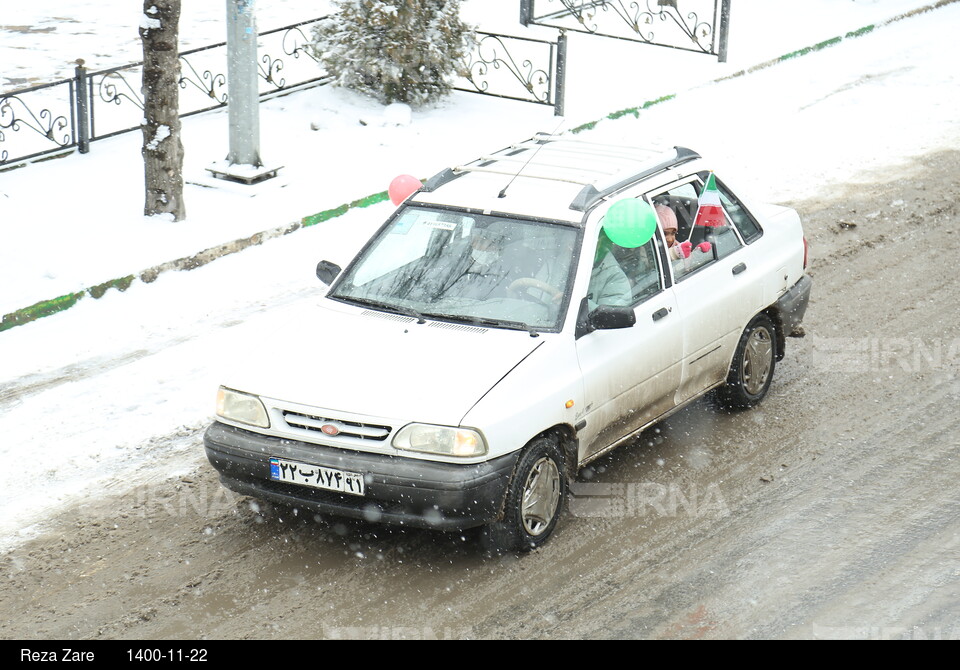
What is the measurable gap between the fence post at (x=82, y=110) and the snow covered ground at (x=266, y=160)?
0.15 m

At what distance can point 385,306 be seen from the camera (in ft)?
21.0

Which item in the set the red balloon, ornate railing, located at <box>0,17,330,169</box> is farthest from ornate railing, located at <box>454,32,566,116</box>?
the red balloon

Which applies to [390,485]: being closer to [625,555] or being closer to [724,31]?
[625,555]

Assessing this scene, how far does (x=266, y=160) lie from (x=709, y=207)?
6526 millimetres

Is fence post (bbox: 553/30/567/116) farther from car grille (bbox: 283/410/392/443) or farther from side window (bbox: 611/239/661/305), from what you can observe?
car grille (bbox: 283/410/392/443)

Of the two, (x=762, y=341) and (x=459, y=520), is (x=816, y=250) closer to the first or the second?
(x=762, y=341)

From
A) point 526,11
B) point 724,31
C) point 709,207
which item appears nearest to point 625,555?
point 709,207

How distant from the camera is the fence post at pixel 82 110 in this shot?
12102 millimetres

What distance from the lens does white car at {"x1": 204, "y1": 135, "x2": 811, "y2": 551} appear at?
5.55m

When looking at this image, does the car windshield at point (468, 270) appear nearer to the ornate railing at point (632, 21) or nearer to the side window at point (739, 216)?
the side window at point (739, 216)

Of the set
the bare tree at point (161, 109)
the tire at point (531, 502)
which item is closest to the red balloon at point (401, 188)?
the tire at point (531, 502)

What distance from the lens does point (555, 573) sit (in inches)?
229

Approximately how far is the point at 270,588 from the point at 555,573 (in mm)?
1326
